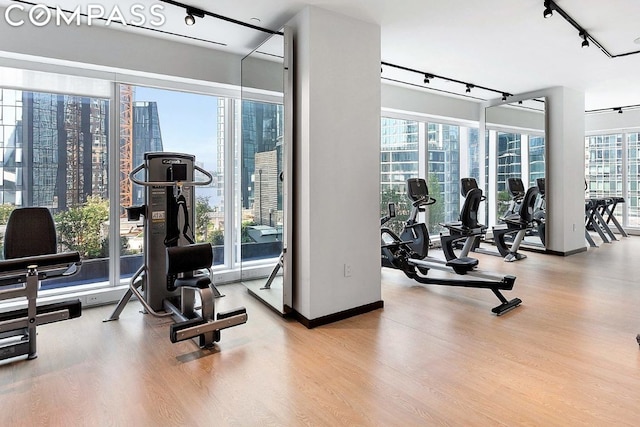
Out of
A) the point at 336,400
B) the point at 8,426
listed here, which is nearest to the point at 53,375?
the point at 8,426

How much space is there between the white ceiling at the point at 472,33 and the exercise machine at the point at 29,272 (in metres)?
1.95

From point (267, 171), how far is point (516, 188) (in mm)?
5218

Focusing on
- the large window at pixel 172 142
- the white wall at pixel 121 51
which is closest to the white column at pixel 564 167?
the white wall at pixel 121 51

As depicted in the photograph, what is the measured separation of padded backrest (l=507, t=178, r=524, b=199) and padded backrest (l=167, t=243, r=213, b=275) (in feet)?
19.9

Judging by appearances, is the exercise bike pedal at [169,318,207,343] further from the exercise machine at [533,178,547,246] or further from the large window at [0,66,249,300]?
the exercise machine at [533,178,547,246]

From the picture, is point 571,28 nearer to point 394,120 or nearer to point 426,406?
point 394,120

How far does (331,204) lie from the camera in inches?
143

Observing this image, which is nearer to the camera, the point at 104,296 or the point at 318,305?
the point at 318,305

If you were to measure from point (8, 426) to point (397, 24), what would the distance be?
4285 mm

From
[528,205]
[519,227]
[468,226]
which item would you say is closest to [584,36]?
[468,226]

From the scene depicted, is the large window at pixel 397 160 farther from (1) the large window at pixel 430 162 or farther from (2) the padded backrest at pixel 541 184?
(2) the padded backrest at pixel 541 184

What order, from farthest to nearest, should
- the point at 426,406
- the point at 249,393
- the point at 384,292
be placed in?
the point at 384,292
the point at 249,393
the point at 426,406

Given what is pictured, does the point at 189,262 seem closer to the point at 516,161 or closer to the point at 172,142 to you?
the point at 172,142

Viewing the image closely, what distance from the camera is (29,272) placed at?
114 inches
